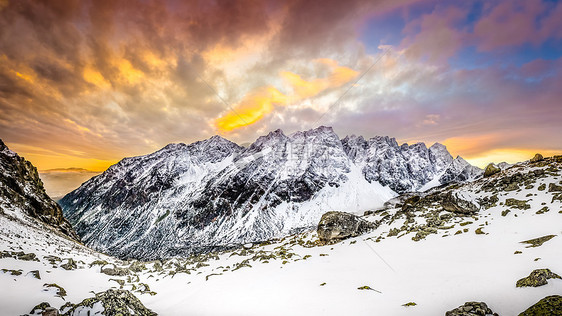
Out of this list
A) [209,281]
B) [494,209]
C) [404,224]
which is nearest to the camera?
[209,281]

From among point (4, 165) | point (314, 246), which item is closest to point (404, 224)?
point (314, 246)

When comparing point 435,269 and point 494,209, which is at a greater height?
point 494,209

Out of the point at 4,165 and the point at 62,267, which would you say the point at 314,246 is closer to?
the point at 62,267

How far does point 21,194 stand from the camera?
5681 centimetres

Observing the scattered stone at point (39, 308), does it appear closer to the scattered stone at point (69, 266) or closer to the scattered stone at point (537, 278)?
the scattered stone at point (69, 266)

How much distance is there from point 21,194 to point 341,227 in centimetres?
8088

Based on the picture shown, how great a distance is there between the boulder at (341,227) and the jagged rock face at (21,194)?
6092 centimetres

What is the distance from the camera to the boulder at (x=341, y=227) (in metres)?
33.0

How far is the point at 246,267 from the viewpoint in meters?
27.9

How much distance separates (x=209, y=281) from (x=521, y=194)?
1621 inches

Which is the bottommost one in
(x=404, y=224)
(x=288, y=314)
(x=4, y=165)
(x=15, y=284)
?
(x=288, y=314)

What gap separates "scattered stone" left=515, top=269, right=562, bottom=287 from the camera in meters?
10.4

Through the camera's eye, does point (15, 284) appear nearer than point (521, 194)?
Yes

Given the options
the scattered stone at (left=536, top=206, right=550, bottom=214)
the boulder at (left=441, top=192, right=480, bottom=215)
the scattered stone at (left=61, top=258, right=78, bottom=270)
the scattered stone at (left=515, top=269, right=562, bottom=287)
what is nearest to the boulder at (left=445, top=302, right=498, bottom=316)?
the scattered stone at (left=515, top=269, right=562, bottom=287)
